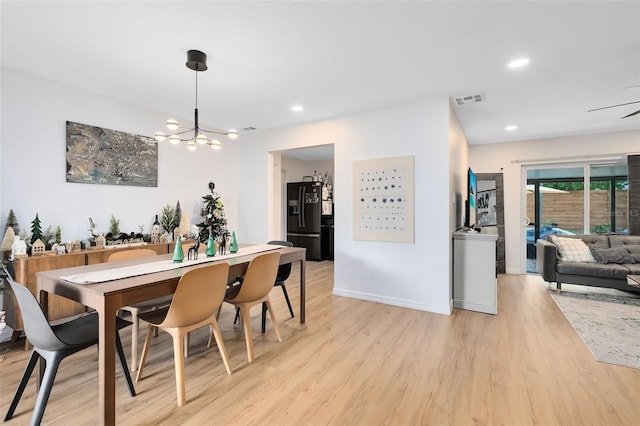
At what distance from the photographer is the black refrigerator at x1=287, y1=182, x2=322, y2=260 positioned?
6.98m

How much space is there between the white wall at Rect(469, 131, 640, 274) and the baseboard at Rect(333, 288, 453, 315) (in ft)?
9.94

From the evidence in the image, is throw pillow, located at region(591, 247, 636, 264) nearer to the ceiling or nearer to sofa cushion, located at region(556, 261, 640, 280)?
sofa cushion, located at region(556, 261, 640, 280)

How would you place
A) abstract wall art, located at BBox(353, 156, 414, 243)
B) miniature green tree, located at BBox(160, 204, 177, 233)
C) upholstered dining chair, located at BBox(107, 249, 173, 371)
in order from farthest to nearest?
miniature green tree, located at BBox(160, 204, 177, 233) → abstract wall art, located at BBox(353, 156, 414, 243) → upholstered dining chair, located at BBox(107, 249, 173, 371)

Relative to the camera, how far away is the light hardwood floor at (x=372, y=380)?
179cm

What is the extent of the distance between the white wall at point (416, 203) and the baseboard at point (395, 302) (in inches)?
0.4

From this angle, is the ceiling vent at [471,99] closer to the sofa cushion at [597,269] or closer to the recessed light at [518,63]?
the recessed light at [518,63]

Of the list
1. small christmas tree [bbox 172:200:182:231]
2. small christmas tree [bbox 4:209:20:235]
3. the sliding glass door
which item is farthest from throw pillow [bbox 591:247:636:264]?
small christmas tree [bbox 4:209:20:235]

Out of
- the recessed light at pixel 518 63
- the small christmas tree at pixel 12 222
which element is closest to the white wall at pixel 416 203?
the recessed light at pixel 518 63

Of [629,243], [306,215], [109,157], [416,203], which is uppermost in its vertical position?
[109,157]

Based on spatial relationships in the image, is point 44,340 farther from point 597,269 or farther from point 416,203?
point 597,269

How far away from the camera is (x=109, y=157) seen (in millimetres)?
3590

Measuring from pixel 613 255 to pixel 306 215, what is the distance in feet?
17.7

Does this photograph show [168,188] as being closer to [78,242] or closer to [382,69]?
[78,242]

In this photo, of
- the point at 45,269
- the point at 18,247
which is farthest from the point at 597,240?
the point at 18,247
